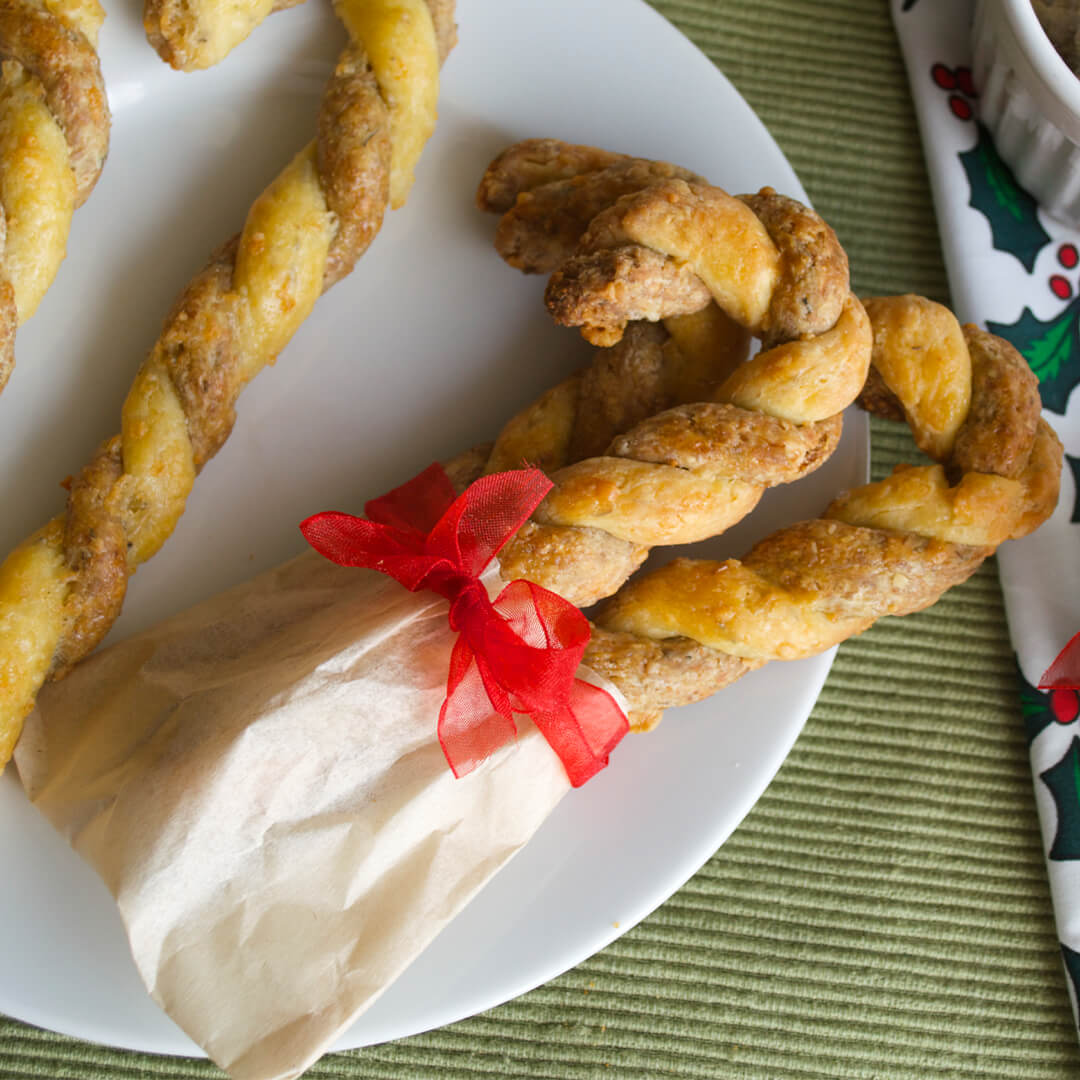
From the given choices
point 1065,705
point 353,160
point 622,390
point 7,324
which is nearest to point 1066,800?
point 1065,705

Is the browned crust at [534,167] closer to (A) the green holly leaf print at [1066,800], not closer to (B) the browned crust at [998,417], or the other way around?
(B) the browned crust at [998,417]

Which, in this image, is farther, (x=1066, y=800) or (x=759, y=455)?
(x=1066, y=800)

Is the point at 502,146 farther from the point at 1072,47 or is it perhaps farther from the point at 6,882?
the point at 6,882

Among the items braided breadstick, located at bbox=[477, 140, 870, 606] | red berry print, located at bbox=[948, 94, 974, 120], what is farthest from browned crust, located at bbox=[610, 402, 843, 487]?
red berry print, located at bbox=[948, 94, 974, 120]

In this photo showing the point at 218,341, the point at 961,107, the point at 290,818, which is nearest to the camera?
the point at 290,818

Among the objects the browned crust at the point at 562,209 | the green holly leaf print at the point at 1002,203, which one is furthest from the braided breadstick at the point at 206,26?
the green holly leaf print at the point at 1002,203

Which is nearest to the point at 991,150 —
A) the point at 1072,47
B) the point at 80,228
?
the point at 1072,47

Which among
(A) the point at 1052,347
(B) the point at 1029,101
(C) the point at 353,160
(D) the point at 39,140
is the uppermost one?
(D) the point at 39,140

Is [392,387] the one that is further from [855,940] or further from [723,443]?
[855,940]
